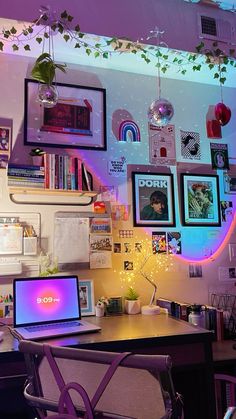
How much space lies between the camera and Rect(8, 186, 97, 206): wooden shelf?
224cm

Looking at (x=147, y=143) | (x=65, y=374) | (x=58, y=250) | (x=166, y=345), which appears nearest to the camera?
(x=65, y=374)

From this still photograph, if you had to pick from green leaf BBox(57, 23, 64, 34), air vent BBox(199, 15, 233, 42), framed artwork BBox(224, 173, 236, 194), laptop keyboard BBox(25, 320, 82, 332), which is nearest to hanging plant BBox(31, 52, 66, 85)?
green leaf BBox(57, 23, 64, 34)

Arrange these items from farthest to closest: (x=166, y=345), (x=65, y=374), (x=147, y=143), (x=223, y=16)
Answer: (x=147, y=143)
(x=223, y=16)
(x=166, y=345)
(x=65, y=374)

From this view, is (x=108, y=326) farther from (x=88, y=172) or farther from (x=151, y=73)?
(x=151, y=73)

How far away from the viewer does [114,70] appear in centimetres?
267

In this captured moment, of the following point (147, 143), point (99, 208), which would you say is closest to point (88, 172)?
point (99, 208)

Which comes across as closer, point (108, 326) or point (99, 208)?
point (108, 326)

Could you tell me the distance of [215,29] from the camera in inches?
97.2

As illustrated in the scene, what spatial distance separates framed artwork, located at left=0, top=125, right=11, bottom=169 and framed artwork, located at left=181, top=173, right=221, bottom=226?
4.04ft

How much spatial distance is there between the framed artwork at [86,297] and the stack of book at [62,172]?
0.60 meters

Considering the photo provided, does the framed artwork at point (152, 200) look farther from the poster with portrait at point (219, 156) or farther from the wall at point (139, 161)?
the poster with portrait at point (219, 156)

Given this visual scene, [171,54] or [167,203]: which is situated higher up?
[171,54]

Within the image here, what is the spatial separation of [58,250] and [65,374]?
1325 mm

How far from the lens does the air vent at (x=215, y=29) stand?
244cm
